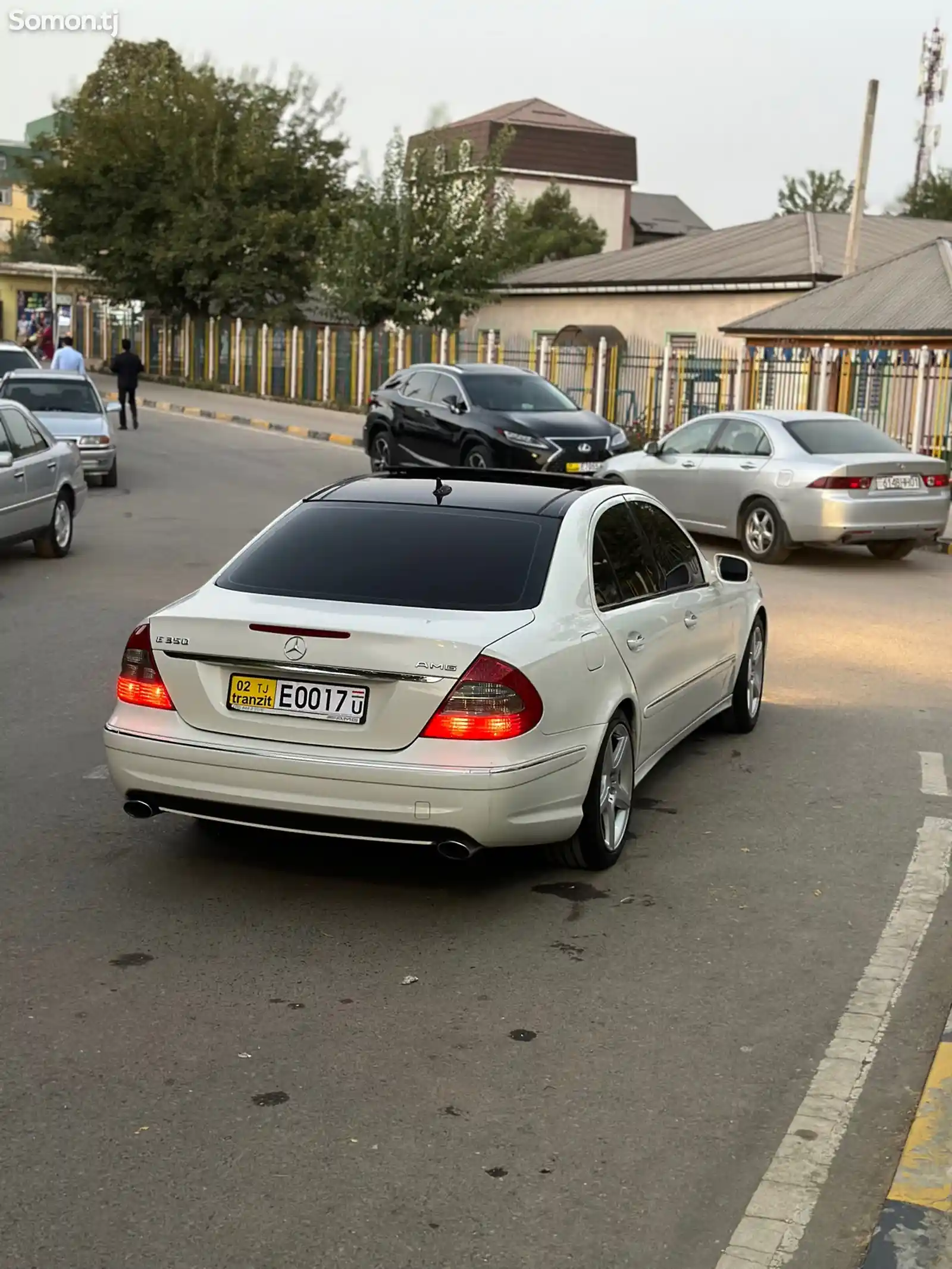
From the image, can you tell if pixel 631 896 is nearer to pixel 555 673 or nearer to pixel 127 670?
pixel 555 673

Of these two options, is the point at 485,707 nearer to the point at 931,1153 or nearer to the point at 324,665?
the point at 324,665

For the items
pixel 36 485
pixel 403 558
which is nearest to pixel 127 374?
pixel 36 485

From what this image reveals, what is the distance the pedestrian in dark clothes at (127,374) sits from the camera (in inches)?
1266

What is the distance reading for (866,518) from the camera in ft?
52.9

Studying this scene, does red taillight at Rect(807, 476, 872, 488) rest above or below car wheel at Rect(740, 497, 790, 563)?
above

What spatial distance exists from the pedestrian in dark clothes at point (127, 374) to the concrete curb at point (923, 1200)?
2883cm

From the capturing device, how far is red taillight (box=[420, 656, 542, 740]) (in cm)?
563

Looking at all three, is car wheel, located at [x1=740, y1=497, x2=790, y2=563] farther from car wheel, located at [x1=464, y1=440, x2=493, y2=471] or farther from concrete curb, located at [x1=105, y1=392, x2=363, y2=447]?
concrete curb, located at [x1=105, y1=392, x2=363, y2=447]

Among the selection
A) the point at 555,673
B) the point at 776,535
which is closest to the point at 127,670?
the point at 555,673

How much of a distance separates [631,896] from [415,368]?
18.6 meters

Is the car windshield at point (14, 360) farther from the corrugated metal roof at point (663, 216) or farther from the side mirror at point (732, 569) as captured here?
the corrugated metal roof at point (663, 216)

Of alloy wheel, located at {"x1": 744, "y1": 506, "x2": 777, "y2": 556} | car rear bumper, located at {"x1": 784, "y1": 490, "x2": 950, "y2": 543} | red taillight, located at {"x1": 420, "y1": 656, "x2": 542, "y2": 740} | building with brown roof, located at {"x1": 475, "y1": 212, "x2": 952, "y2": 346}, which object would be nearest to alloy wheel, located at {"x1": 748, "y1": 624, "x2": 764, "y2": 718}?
red taillight, located at {"x1": 420, "y1": 656, "x2": 542, "y2": 740}

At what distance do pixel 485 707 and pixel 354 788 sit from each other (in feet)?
1.67

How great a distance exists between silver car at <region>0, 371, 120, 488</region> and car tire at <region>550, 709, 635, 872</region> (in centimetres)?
1685
